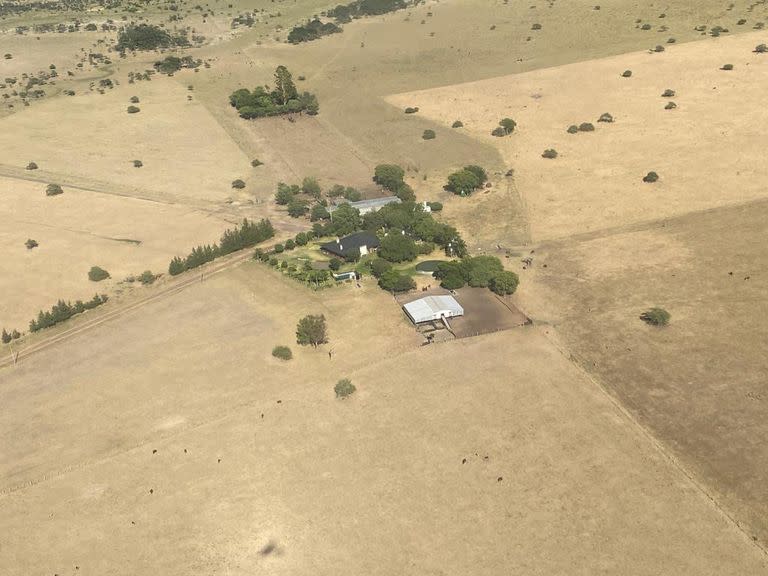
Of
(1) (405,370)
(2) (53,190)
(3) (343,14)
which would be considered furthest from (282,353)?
(3) (343,14)

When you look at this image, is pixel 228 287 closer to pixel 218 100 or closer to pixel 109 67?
pixel 218 100

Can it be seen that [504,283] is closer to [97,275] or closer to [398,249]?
[398,249]

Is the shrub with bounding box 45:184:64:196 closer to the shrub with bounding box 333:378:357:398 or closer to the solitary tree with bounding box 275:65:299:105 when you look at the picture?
the solitary tree with bounding box 275:65:299:105

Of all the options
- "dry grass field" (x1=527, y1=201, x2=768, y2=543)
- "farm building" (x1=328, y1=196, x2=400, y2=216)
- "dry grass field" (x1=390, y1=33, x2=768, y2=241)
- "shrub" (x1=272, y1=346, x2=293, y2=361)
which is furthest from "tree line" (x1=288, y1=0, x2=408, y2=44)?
"shrub" (x1=272, y1=346, x2=293, y2=361)

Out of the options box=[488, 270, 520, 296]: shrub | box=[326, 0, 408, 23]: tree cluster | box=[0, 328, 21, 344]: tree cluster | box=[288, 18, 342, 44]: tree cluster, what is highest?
box=[326, 0, 408, 23]: tree cluster

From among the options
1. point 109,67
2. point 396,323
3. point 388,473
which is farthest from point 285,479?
point 109,67

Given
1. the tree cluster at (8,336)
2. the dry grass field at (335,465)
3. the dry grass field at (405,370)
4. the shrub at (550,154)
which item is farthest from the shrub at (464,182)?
the tree cluster at (8,336)
